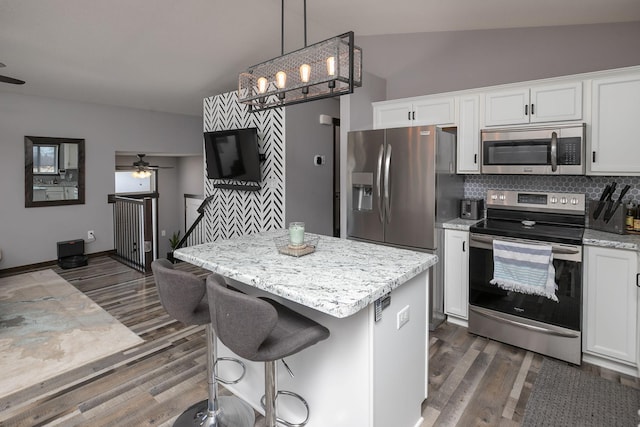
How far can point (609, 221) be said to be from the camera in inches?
115

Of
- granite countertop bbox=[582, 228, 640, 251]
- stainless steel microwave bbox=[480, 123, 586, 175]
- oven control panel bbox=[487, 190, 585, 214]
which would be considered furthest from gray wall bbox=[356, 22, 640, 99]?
granite countertop bbox=[582, 228, 640, 251]

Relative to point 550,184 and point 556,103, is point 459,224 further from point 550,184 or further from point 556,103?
point 556,103

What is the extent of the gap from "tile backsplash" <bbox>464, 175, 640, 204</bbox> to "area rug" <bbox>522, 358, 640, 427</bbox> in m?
1.53

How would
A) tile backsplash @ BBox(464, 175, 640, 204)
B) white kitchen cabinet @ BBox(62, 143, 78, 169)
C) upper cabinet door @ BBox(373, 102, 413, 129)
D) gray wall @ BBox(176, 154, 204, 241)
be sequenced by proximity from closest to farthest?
1. tile backsplash @ BBox(464, 175, 640, 204)
2. upper cabinet door @ BBox(373, 102, 413, 129)
3. white kitchen cabinet @ BBox(62, 143, 78, 169)
4. gray wall @ BBox(176, 154, 204, 241)

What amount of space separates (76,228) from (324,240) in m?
5.13

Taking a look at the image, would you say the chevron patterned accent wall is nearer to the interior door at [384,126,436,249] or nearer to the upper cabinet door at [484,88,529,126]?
the interior door at [384,126,436,249]

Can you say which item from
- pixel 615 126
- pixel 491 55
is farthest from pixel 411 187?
pixel 491 55

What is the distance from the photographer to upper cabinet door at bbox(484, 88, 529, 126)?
3.21 metres

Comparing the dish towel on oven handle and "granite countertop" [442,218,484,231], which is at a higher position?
"granite countertop" [442,218,484,231]

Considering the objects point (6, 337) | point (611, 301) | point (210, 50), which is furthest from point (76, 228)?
point (611, 301)

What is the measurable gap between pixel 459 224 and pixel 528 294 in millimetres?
807

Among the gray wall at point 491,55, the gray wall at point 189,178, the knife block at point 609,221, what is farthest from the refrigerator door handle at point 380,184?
the gray wall at point 189,178

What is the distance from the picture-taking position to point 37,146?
5418 mm

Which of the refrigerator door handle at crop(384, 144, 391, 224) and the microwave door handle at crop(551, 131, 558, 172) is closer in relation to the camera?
the microwave door handle at crop(551, 131, 558, 172)
